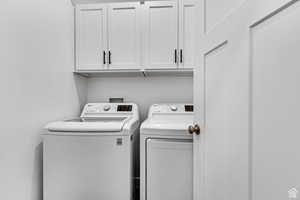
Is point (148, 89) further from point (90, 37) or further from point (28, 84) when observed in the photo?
point (28, 84)

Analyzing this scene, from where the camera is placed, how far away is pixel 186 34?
203 centimetres

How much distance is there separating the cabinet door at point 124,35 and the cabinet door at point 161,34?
110mm

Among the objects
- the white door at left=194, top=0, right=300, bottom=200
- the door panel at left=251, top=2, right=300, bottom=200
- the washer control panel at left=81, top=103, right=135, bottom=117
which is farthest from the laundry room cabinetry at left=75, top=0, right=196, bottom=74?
the door panel at left=251, top=2, right=300, bottom=200

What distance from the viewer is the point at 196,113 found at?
4.17ft

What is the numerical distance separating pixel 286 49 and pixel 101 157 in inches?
52.0

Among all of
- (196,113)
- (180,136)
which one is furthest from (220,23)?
(180,136)

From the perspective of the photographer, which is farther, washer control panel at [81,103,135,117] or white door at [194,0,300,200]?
washer control panel at [81,103,135,117]

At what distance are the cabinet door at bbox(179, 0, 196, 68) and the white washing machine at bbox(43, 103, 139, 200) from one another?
982mm

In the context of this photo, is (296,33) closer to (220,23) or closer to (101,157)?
(220,23)

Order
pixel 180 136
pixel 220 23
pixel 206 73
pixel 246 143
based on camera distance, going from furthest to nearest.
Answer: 1. pixel 180 136
2. pixel 206 73
3. pixel 220 23
4. pixel 246 143

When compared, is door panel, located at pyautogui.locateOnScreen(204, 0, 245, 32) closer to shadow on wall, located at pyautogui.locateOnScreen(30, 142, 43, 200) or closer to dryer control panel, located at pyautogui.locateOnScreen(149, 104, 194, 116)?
dryer control panel, located at pyautogui.locateOnScreen(149, 104, 194, 116)

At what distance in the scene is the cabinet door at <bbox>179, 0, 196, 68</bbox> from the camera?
6.61 ft

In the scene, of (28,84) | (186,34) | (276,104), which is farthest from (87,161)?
(186,34)

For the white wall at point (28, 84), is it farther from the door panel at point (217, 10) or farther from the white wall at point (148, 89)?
the door panel at point (217, 10)
